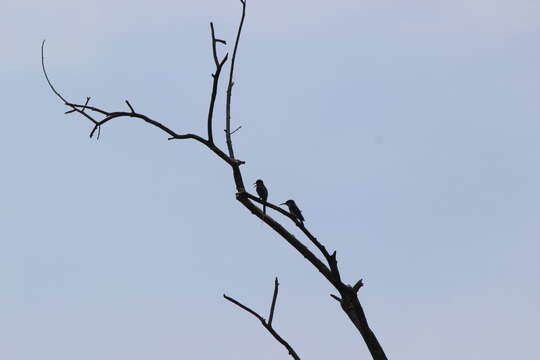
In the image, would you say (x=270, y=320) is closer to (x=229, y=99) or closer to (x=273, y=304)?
(x=273, y=304)

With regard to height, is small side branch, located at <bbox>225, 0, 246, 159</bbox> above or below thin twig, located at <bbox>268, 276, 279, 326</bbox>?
above

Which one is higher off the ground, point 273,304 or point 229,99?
point 229,99

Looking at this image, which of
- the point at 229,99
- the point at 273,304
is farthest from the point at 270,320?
the point at 229,99

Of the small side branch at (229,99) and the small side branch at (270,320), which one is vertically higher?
the small side branch at (229,99)

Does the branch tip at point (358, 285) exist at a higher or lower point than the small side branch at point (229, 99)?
lower

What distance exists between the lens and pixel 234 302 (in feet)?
27.8

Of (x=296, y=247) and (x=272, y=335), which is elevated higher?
(x=296, y=247)

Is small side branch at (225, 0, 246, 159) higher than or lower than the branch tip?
higher

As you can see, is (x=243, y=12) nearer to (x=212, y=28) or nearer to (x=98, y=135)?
(x=212, y=28)

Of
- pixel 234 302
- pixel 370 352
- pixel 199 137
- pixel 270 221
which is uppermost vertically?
pixel 199 137

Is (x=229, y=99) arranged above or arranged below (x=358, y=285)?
above

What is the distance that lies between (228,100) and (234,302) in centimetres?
225

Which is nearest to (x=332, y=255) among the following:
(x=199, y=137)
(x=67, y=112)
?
(x=199, y=137)

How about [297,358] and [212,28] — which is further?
[212,28]
